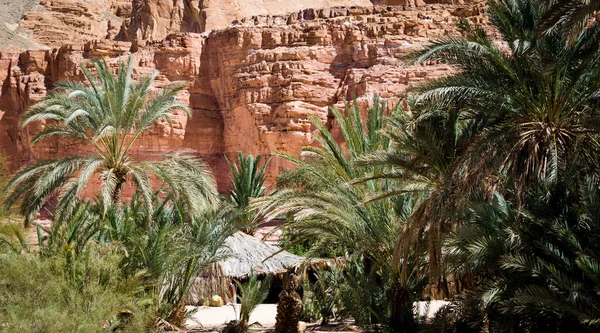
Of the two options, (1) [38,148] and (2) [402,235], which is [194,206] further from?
(1) [38,148]

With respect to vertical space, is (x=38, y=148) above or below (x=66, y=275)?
above

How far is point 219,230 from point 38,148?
19.8 m

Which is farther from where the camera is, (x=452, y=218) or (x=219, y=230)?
(x=219, y=230)

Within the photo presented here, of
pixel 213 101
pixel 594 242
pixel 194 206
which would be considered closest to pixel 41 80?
pixel 213 101

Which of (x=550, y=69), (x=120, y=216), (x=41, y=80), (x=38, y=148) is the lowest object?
(x=120, y=216)

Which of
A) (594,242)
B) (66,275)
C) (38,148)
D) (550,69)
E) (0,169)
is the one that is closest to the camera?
(594,242)

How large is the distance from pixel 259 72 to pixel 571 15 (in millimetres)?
23401

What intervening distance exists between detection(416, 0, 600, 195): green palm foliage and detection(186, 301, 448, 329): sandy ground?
486cm

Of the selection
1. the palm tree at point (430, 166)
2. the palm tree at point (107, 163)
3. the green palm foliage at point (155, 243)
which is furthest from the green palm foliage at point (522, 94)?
the palm tree at point (107, 163)

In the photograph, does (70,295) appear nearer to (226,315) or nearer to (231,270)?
(226,315)

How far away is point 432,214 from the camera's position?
1107cm

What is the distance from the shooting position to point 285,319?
13.6 meters

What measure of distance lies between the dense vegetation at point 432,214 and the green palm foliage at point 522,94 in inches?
0.9

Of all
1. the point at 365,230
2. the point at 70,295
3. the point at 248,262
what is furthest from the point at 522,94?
the point at 248,262
